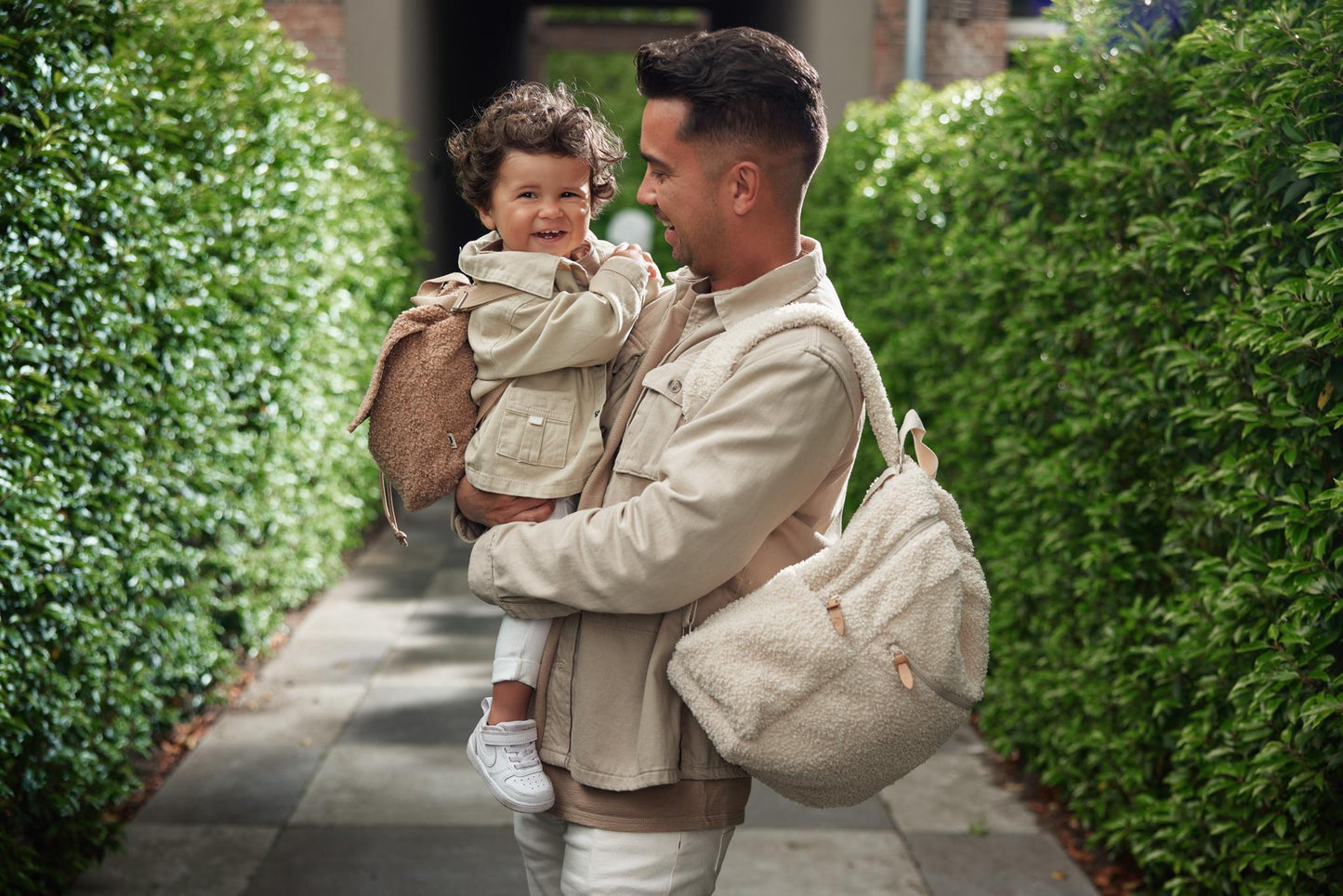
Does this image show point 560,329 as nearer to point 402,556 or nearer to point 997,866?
point 997,866

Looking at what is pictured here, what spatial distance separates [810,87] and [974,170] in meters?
3.55

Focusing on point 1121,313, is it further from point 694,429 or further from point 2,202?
point 2,202

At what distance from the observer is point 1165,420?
12.4ft

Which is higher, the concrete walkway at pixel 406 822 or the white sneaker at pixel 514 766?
the white sneaker at pixel 514 766

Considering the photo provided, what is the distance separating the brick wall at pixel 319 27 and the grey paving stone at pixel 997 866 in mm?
11304

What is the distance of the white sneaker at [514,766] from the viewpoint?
2250 millimetres

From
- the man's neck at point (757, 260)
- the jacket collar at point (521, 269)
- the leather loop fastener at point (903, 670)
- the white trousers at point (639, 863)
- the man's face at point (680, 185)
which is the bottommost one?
the white trousers at point (639, 863)

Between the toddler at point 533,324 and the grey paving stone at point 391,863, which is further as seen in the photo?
the grey paving stone at point 391,863

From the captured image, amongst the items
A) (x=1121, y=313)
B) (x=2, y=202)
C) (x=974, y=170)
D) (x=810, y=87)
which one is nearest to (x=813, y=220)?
(x=974, y=170)

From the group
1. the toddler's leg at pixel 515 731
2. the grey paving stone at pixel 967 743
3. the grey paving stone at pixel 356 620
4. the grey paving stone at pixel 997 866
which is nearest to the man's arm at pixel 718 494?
the toddler's leg at pixel 515 731

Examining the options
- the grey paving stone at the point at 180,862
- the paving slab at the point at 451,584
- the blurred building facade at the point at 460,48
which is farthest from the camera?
the blurred building facade at the point at 460,48

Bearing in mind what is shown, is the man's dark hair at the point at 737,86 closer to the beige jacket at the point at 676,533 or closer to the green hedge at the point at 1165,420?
the beige jacket at the point at 676,533

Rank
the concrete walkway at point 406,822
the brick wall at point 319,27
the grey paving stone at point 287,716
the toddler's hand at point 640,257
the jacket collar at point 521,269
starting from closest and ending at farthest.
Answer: the jacket collar at point 521,269
the toddler's hand at point 640,257
the concrete walkway at point 406,822
the grey paving stone at point 287,716
the brick wall at point 319,27

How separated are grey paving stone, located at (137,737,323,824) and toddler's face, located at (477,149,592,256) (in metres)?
2.87
